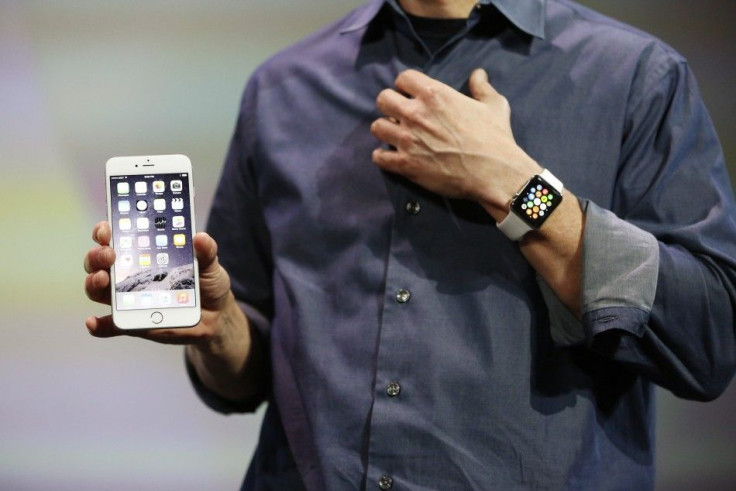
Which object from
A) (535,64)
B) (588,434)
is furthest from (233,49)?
(588,434)

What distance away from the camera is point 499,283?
46.6 inches

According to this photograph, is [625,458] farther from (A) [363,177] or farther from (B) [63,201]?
(B) [63,201]

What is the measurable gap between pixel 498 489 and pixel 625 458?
17cm

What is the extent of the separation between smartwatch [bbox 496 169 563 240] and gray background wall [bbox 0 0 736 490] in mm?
771

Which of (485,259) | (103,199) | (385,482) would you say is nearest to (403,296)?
(485,259)

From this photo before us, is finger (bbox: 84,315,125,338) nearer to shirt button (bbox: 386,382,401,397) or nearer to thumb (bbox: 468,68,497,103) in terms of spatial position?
shirt button (bbox: 386,382,401,397)

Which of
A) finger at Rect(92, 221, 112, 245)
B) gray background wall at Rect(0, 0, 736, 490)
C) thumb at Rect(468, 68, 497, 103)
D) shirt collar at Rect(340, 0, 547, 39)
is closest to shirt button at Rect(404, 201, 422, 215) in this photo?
thumb at Rect(468, 68, 497, 103)

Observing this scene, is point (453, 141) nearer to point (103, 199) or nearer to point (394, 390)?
point (394, 390)

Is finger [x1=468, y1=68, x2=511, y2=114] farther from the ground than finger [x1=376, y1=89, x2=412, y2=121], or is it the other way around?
finger [x1=468, y1=68, x2=511, y2=114]

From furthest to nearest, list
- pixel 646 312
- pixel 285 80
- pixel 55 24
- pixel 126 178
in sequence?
pixel 55 24
pixel 285 80
pixel 126 178
pixel 646 312

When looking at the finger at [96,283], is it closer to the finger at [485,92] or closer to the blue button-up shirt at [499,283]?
the blue button-up shirt at [499,283]

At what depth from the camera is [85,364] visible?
191 centimetres

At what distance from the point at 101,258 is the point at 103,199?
0.81 m

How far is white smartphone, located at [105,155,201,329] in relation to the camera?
1137 mm
